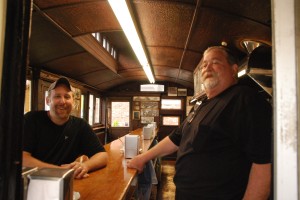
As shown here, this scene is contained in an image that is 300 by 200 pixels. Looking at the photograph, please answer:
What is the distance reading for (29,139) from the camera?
6.88 feet

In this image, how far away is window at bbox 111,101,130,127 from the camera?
10031mm

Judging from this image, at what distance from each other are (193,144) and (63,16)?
2.55 metres

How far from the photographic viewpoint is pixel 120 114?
1007cm

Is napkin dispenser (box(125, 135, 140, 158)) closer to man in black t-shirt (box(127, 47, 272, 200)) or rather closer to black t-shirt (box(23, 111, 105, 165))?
black t-shirt (box(23, 111, 105, 165))

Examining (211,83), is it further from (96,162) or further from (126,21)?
(126,21)

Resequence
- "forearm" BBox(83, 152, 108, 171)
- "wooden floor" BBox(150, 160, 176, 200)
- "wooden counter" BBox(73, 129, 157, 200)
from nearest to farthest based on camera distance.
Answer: "wooden counter" BBox(73, 129, 157, 200)
"forearm" BBox(83, 152, 108, 171)
"wooden floor" BBox(150, 160, 176, 200)

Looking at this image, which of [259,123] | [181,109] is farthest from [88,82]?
[259,123]

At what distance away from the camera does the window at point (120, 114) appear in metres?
10.0

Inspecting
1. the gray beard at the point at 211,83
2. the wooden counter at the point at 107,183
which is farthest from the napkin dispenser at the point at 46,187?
the gray beard at the point at 211,83

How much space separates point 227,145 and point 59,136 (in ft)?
4.87

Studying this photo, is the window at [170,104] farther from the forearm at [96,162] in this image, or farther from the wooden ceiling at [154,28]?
the forearm at [96,162]

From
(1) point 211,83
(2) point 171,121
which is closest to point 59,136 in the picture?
(1) point 211,83

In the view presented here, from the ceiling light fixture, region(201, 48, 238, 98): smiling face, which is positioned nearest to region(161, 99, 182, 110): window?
the ceiling light fixture

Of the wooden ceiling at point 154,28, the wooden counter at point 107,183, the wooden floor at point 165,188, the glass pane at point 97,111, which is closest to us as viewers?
the wooden counter at point 107,183
